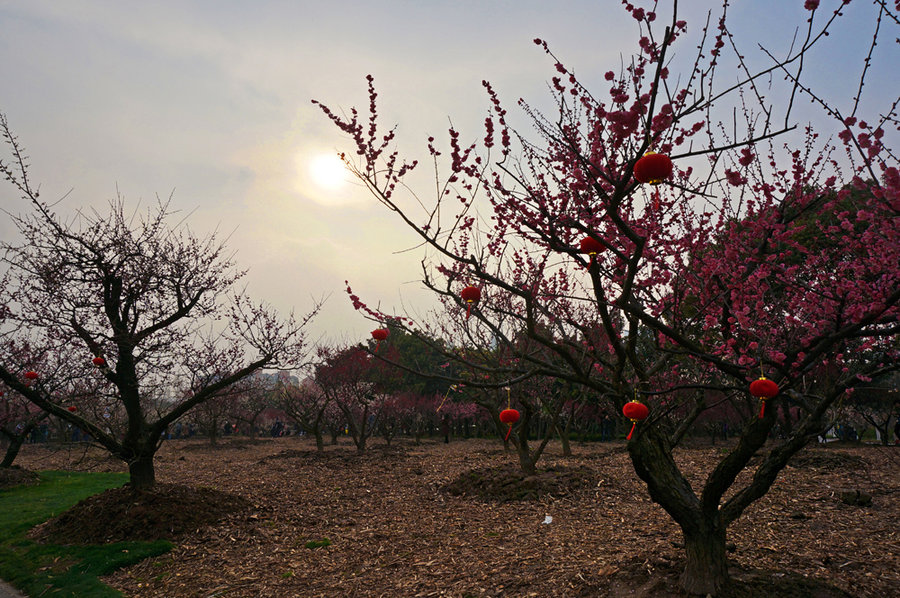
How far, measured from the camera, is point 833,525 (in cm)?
718

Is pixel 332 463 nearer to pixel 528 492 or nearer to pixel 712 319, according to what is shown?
pixel 528 492

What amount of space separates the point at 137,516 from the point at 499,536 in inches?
234

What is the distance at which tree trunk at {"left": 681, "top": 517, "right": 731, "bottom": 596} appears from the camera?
4547mm

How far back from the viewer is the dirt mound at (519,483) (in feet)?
33.9

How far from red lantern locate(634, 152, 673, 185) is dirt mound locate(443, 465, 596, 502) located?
8.48 meters

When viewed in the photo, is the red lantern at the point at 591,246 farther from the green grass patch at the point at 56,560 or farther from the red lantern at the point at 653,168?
the green grass patch at the point at 56,560

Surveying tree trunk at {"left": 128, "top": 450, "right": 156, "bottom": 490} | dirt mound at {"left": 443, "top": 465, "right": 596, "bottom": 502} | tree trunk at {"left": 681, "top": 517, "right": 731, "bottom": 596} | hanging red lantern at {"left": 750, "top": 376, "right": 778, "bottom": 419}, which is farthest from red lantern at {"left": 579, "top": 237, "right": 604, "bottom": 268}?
tree trunk at {"left": 128, "top": 450, "right": 156, "bottom": 490}

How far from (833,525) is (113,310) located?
1235 cm

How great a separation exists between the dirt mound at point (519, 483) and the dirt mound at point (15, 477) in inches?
480

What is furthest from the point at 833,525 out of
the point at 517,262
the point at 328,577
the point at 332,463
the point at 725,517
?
the point at 332,463

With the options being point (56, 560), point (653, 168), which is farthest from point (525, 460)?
point (653, 168)

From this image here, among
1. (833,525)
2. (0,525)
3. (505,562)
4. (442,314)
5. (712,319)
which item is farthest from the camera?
(442,314)

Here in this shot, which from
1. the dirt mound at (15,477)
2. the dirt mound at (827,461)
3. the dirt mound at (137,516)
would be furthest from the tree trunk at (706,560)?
the dirt mound at (15,477)

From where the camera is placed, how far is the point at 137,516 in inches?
342
